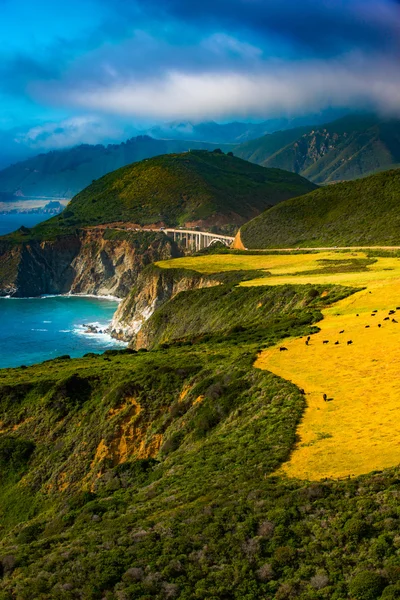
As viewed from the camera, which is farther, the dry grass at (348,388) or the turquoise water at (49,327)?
the turquoise water at (49,327)

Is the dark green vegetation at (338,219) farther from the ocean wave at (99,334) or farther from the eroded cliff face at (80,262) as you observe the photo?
the eroded cliff face at (80,262)

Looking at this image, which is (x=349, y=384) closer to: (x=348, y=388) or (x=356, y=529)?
(x=348, y=388)

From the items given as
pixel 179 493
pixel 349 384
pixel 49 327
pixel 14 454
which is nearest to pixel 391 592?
pixel 179 493

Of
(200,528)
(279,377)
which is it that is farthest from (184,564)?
(279,377)

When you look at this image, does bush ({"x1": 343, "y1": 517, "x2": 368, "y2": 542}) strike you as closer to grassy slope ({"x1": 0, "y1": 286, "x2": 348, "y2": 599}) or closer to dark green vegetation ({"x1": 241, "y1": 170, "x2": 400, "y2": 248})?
grassy slope ({"x1": 0, "y1": 286, "x2": 348, "y2": 599})

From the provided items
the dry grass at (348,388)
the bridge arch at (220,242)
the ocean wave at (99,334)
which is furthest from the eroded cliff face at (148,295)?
the dry grass at (348,388)

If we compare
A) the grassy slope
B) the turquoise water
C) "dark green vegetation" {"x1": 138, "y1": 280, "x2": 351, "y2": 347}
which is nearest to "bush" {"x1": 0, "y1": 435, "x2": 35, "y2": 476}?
the grassy slope
